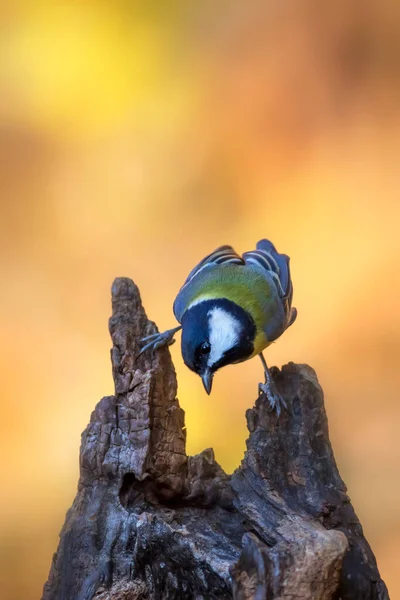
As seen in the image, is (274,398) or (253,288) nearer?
(274,398)

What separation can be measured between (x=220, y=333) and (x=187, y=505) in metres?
0.34

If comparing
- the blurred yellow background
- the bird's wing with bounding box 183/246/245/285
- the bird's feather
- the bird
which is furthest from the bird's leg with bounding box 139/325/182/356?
the blurred yellow background

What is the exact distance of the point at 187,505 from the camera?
Answer: 3.85 ft

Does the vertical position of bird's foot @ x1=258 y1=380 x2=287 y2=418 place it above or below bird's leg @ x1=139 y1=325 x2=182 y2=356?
below

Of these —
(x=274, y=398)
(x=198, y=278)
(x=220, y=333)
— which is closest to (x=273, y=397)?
(x=274, y=398)

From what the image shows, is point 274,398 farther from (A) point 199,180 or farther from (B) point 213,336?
(A) point 199,180

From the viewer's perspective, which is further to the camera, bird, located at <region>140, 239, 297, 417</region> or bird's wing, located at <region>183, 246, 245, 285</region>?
bird's wing, located at <region>183, 246, 245, 285</region>

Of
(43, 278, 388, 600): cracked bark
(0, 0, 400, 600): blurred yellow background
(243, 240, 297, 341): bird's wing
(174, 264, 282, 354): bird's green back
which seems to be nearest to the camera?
(43, 278, 388, 600): cracked bark

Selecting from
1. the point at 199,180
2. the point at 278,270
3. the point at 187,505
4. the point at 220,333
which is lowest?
the point at 187,505

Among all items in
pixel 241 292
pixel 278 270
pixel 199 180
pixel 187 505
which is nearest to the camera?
pixel 187 505

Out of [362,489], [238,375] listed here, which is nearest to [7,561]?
[238,375]

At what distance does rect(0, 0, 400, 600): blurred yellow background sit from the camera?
6.81 ft

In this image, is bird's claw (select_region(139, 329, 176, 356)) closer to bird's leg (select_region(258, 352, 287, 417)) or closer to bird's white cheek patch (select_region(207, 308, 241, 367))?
bird's white cheek patch (select_region(207, 308, 241, 367))

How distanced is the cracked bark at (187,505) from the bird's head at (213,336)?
0.21 feet
